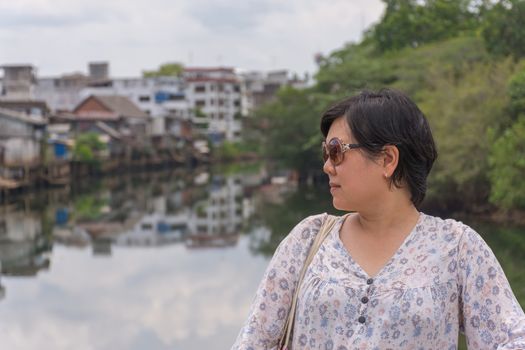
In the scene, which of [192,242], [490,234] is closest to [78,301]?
A: [192,242]

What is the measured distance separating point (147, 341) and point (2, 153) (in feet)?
71.1

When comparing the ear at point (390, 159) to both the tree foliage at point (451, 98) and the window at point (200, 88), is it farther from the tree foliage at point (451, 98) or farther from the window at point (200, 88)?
the window at point (200, 88)

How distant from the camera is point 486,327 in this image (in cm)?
163

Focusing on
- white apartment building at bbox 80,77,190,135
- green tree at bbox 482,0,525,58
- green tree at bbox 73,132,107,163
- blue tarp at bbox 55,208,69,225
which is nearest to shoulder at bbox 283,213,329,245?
green tree at bbox 482,0,525,58

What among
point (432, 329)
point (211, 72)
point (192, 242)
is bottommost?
point (192, 242)

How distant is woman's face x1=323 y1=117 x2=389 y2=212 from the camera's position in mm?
1730

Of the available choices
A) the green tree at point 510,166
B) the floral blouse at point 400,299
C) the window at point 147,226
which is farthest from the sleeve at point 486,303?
the window at point 147,226

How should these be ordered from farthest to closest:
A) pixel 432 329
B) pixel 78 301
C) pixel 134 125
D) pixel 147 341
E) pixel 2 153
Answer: pixel 134 125 < pixel 2 153 < pixel 78 301 < pixel 147 341 < pixel 432 329

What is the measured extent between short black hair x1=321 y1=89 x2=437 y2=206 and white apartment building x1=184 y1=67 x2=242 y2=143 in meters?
61.8

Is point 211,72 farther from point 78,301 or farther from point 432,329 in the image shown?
point 432,329

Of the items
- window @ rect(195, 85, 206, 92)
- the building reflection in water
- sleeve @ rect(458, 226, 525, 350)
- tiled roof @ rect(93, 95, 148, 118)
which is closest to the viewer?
sleeve @ rect(458, 226, 525, 350)

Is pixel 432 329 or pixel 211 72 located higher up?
pixel 211 72

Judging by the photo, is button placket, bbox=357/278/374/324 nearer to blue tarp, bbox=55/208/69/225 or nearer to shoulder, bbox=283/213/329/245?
shoulder, bbox=283/213/329/245

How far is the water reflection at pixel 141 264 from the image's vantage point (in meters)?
10.2
